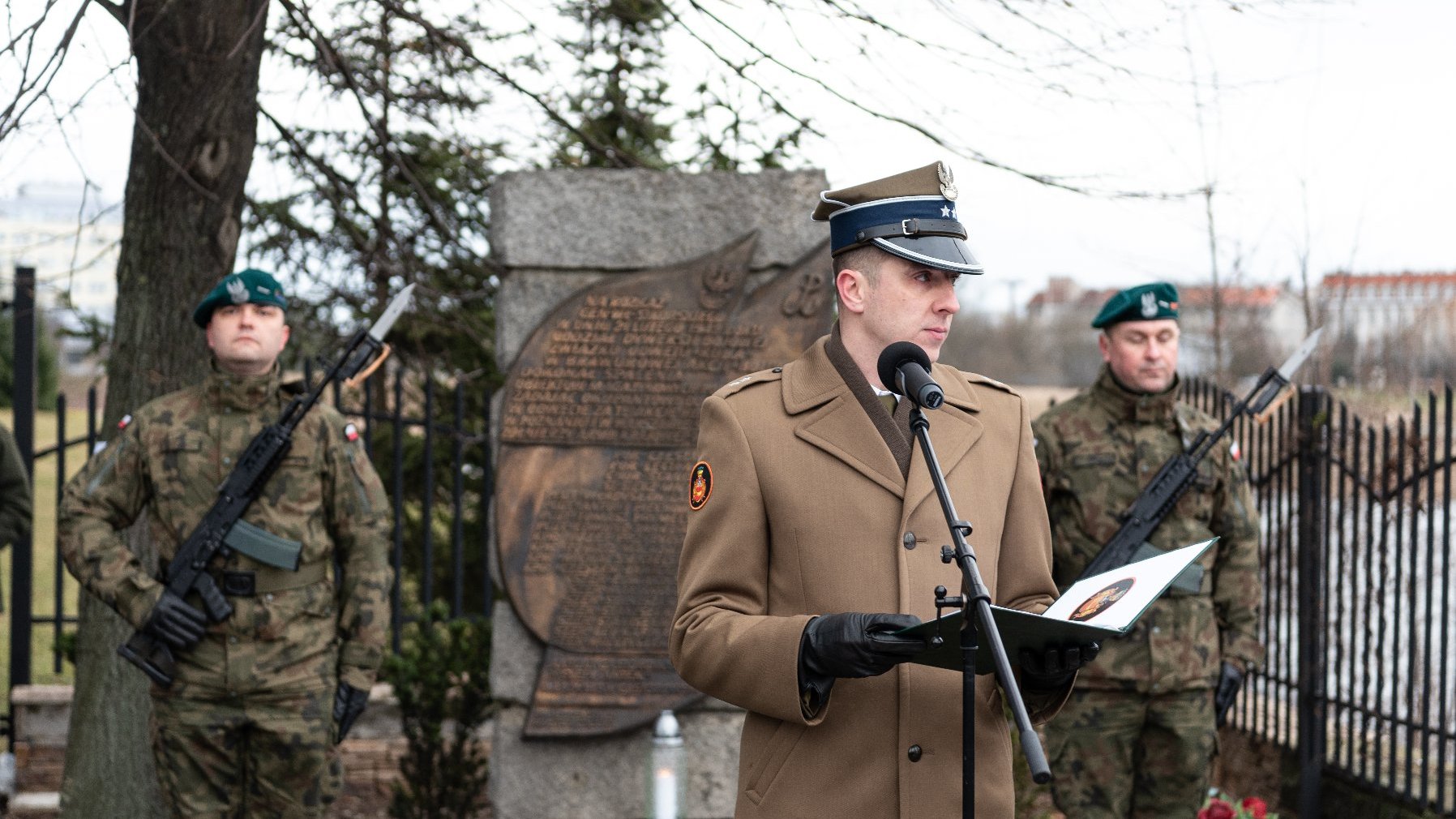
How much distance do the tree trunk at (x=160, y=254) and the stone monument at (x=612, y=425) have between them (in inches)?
40.0

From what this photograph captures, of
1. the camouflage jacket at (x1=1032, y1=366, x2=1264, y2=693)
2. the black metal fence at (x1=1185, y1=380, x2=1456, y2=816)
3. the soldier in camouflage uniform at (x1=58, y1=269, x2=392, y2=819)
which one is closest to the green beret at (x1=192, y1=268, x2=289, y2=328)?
the soldier in camouflage uniform at (x1=58, y1=269, x2=392, y2=819)

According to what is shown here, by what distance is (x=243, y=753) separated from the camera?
4250mm

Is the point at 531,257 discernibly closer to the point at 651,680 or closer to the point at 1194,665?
the point at 651,680

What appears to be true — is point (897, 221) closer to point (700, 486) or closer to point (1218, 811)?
point (700, 486)

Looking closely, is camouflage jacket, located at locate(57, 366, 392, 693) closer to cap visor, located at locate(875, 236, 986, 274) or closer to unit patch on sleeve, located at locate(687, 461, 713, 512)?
unit patch on sleeve, located at locate(687, 461, 713, 512)

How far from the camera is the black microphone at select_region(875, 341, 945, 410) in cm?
207

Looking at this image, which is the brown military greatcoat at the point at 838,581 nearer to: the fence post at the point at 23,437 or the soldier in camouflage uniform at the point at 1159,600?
the soldier in camouflage uniform at the point at 1159,600

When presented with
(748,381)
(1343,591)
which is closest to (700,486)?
(748,381)

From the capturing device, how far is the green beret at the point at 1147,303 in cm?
452

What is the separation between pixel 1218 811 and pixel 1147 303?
1.86 metres

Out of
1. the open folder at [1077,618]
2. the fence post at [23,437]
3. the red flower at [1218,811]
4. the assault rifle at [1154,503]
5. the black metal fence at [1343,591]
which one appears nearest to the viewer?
the open folder at [1077,618]

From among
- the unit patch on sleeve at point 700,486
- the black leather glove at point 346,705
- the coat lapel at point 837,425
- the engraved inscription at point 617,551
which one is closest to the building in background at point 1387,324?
the engraved inscription at point 617,551

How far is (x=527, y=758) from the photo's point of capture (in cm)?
514

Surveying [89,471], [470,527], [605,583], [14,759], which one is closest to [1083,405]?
[605,583]
